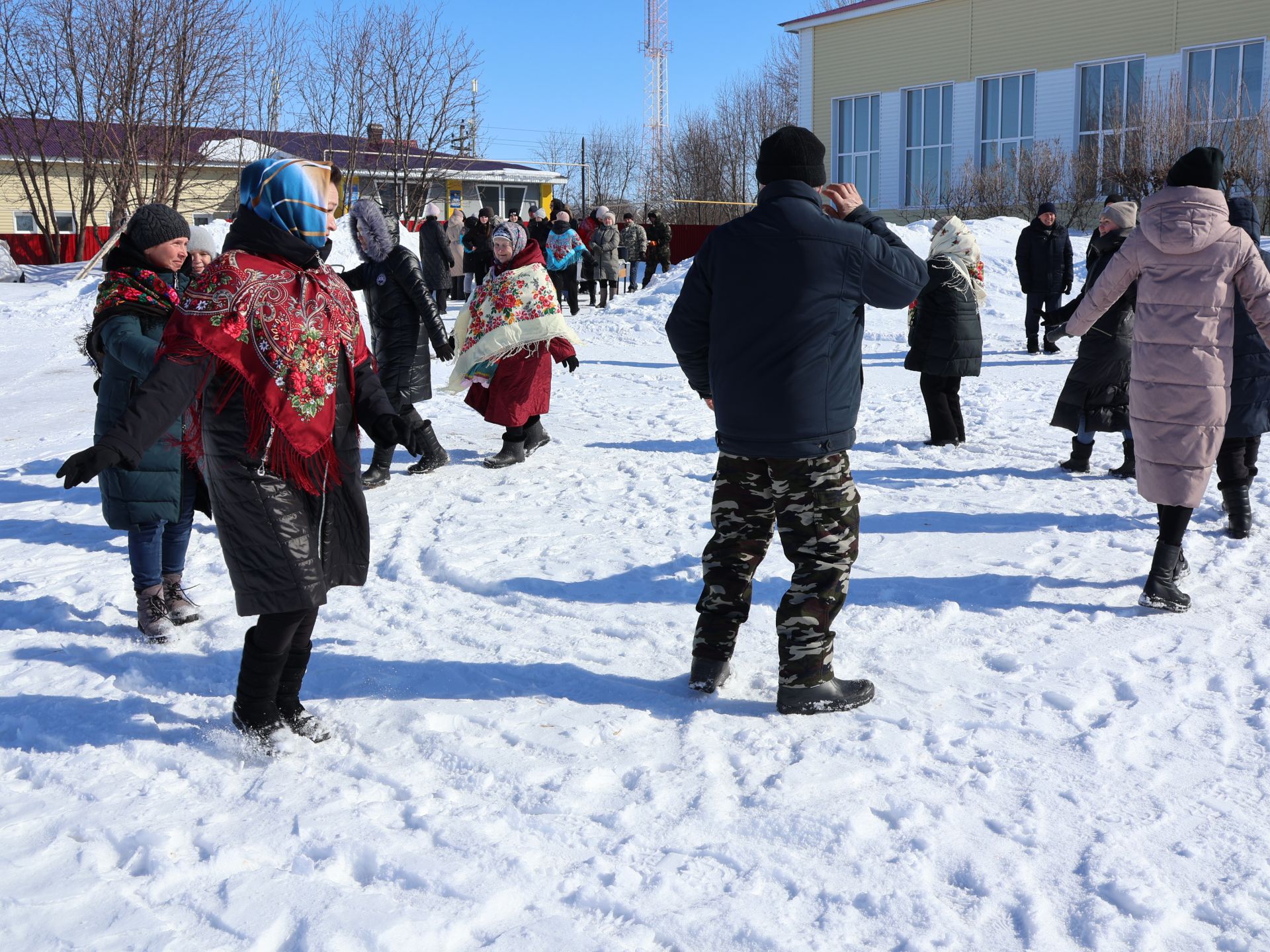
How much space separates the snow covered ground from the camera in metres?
2.47

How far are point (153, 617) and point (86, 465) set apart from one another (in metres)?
1.77

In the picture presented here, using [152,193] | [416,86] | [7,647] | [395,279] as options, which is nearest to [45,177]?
[152,193]

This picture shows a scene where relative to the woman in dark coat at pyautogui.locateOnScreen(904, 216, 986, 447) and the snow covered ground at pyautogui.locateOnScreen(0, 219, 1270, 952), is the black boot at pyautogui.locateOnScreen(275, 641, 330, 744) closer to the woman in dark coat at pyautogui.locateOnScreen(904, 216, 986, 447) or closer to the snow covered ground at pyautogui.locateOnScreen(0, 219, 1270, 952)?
the snow covered ground at pyautogui.locateOnScreen(0, 219, 1270, 952)

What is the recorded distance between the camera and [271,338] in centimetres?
301

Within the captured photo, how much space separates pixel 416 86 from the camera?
81.3 feet

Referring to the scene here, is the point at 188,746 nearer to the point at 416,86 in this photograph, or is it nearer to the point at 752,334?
the point at 752,334

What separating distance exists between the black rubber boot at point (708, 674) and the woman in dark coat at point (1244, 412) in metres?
2.79

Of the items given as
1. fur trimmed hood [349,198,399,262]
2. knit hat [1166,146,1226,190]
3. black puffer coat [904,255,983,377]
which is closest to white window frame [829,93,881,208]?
black puffer coat [904,255,983,377]

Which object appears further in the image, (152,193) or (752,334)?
(152,193)

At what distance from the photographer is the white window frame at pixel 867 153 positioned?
29312 millimetres

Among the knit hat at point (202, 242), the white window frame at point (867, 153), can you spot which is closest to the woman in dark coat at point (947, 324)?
the knit hat at point (202, 242)

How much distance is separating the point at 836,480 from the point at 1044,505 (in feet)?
10.3

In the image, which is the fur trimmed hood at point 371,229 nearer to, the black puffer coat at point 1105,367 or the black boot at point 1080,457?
the black puffer coat at point 1105,367

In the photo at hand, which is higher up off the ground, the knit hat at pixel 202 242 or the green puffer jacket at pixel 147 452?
the knit hat at pixel 202 242
